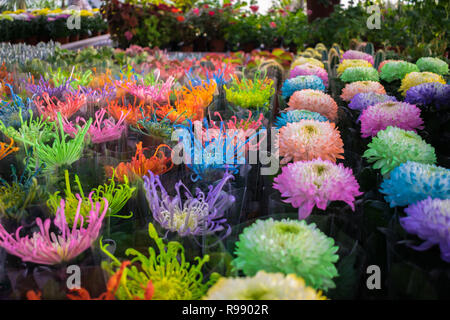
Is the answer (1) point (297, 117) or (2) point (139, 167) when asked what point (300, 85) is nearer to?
(1) point (297, 117)

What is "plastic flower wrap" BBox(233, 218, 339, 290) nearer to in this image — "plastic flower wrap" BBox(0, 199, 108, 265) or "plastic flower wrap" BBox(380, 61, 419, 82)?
"plastic flower wrap" BBox(0, 199, 108, 265)

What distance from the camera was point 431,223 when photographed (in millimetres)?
473

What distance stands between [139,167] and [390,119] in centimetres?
58

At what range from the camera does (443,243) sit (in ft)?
1.52

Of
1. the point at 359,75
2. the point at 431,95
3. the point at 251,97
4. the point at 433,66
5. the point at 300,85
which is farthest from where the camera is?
the point at 433,66

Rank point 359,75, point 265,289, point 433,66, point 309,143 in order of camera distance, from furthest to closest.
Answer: point 433,66
point 359,75
point 309,143
point 265,289

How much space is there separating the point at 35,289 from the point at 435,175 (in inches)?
23.6

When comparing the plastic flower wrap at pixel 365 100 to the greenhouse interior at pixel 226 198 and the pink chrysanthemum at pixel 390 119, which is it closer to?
the greenhouse interior at pixel 226 198

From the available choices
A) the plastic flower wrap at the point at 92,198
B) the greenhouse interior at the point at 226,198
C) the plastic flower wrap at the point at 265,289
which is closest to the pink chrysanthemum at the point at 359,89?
the greenhouse interior at the point at 226,198

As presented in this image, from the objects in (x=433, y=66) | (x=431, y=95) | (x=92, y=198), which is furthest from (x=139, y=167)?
(x=433, y=66)

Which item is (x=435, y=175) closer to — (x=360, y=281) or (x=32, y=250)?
(x=360, y=281)

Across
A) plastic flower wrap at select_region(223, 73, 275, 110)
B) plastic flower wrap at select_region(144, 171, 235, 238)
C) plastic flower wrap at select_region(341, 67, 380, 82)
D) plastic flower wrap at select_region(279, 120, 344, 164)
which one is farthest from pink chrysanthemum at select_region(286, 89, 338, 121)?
plastic flower wrap at select_region(144, 171, 235, 238)

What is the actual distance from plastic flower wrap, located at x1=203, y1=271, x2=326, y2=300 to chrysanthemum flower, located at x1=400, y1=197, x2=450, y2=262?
173mm
